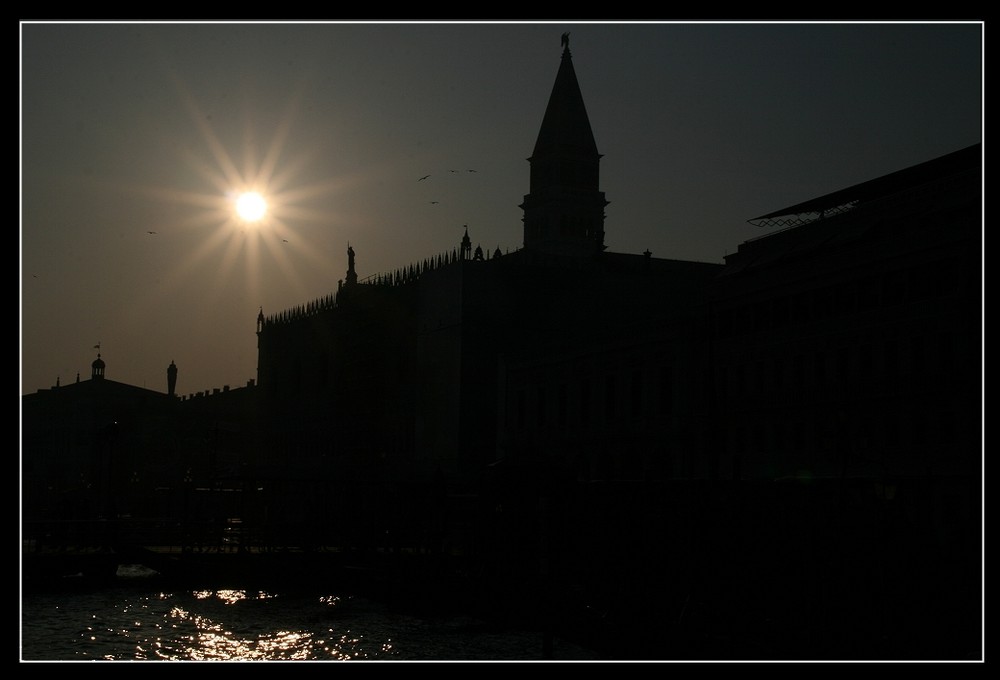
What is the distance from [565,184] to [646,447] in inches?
2099

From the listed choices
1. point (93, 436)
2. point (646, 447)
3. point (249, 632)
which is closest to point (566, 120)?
point (93, 436)

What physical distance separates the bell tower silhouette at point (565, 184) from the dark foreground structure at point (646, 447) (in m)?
0.90

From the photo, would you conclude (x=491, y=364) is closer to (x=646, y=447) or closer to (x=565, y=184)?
(x=646, y=447)

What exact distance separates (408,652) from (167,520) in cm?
2613

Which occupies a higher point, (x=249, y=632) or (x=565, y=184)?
(x=565, y=184)

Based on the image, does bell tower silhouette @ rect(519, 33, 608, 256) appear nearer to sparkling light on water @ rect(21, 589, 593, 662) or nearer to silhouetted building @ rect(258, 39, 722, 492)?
silhouetted building @ rect(258, 39, 722, 492)

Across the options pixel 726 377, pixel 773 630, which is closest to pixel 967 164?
pixel 726 377

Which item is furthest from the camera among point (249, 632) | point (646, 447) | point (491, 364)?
point (491, 364)

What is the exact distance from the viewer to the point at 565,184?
4060 inches

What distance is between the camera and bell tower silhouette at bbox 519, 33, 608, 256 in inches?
3974

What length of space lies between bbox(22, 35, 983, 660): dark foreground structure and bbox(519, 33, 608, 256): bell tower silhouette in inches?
35.5

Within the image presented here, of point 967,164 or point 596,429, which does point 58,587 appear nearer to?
point 596,429

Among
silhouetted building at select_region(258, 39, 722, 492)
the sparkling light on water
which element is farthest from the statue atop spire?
the sparkling light on water
